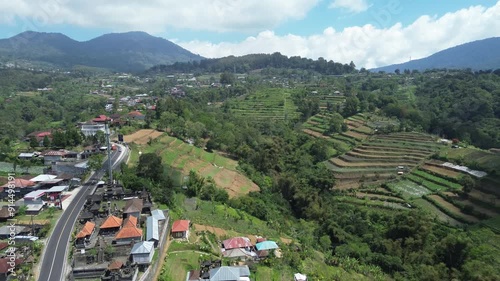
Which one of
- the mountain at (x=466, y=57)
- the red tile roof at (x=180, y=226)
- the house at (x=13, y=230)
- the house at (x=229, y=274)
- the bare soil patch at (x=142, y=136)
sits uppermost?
the mountain at (x=466, y=57)

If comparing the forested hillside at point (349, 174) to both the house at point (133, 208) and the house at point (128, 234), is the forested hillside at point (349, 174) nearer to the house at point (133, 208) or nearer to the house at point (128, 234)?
the house at point (133, 208)

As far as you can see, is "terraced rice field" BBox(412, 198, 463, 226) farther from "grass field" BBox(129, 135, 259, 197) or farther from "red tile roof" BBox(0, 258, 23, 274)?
"red tile roof" BBox(0, 258, 23, 274)

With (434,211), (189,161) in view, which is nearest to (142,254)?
(189,161)

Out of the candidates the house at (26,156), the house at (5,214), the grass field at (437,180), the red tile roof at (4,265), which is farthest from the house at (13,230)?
the grass field at (437,180)

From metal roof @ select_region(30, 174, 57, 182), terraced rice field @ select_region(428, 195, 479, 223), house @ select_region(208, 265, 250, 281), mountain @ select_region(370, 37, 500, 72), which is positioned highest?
mountain @ select_region(370, 37, 500, 72)

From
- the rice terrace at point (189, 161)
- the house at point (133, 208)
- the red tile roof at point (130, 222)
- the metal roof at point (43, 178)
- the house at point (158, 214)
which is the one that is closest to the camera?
the red tile roof at point (130, 222)

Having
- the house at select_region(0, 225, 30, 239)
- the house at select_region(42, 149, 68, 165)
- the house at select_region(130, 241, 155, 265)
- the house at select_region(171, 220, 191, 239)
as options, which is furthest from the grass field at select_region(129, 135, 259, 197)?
the house at select_region(130, 241, 155, 265)

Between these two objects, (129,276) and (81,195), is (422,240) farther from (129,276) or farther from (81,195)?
(81,195)
